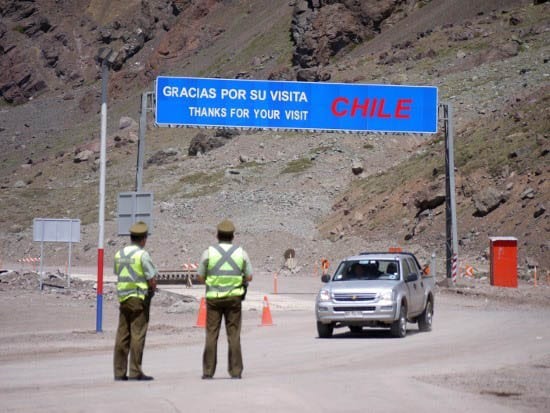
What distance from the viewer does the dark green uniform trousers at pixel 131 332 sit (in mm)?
12984

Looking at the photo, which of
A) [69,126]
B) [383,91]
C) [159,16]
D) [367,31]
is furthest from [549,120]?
[159,16]

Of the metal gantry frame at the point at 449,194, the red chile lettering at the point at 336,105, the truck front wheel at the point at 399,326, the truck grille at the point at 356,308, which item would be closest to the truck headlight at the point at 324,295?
the truck grille at the point at 356,308

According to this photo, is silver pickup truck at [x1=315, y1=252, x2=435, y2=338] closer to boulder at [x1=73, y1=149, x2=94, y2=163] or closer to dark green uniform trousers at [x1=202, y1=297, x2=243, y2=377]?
dark green uniform trousers at [x1=202, y1=297, x2=243, y2=377]

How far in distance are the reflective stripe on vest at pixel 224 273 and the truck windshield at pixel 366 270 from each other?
28.2 feet

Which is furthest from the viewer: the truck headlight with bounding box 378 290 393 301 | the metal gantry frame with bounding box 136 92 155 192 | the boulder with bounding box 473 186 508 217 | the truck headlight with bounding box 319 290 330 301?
the boulder with bounding box 473 186 508 217

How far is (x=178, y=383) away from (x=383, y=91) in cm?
2963

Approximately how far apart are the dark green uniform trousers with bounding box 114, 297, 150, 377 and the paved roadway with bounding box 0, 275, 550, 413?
23 cm

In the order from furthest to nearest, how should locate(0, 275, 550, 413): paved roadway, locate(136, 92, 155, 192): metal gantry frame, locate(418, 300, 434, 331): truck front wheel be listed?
locate(136, 92, 155, 192): metal gantry frame, locate(418, 300, 434, 331): truck front wheel, locate(0, 275, 550, 413): paved roadway

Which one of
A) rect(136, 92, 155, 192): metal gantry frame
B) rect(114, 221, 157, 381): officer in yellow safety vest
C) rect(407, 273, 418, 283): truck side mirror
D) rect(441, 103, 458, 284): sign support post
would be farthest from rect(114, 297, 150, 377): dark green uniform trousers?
rect(441, 103, 458, 284): sign support post

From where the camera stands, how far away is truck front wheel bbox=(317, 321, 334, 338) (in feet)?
68.2

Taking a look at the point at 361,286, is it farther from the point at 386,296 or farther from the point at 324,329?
the point at 324,329

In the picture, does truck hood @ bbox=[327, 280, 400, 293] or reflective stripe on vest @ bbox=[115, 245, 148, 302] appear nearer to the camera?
reflective stripe on vest @ bbox=[115, 245, 148, 302]

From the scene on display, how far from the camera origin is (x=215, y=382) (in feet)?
42.3

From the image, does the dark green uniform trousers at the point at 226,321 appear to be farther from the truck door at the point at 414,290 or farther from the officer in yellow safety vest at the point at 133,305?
the truck door at the point at 414,290
